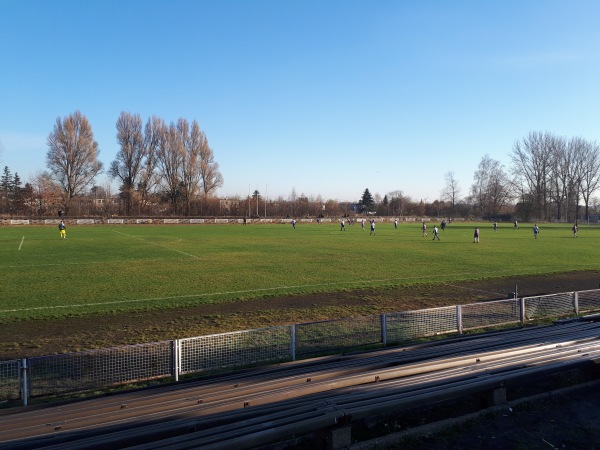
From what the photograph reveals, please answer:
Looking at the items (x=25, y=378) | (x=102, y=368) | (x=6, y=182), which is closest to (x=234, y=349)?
(x=102, y=368)

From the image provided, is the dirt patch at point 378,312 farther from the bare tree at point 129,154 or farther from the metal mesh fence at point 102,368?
the bare tree at point 129,154

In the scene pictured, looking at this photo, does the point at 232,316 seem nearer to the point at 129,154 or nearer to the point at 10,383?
the point at 10,383

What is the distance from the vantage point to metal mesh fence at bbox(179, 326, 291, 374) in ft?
24.5

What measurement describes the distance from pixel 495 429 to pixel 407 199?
14559 cm

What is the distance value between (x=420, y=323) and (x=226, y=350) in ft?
14.7

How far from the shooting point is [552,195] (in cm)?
10106

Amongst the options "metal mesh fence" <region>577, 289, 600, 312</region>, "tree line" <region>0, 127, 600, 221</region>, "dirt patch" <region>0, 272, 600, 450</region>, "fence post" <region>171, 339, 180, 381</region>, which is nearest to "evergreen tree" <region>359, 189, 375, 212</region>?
"tree line" <region>0, 127, 600, 221</region>

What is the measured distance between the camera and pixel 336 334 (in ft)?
29.5

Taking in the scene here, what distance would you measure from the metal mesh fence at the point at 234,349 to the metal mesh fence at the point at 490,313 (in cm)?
477

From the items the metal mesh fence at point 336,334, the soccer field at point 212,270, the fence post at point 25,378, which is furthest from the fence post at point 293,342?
the soccer field at point 212,270

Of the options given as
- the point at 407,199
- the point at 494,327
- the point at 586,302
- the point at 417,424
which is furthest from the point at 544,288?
the point at 407,199

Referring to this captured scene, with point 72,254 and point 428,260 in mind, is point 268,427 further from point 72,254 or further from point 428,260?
point 72,254

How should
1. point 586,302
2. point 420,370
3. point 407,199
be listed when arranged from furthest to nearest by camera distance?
point 407,199 → point 586,302 → point 420,370

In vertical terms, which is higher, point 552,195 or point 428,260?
point 552,195
